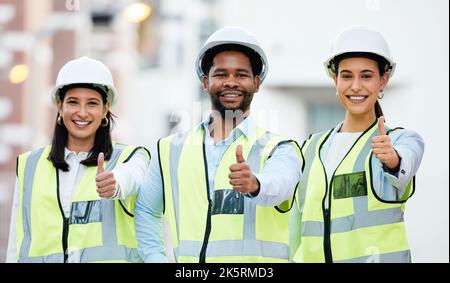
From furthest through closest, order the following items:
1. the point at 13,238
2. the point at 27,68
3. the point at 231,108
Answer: the point at 27,68 < the point at 13,238 < the point at 231,108

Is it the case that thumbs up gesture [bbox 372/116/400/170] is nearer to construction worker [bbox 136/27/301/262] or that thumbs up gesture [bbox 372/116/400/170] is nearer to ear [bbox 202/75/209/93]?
construction worker [bbox 136/27/301/262]

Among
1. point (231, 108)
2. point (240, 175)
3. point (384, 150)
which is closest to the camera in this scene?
point (240, 175)

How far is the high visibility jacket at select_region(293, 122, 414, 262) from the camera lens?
4.05m

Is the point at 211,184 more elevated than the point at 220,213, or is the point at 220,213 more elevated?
the point at 211,184

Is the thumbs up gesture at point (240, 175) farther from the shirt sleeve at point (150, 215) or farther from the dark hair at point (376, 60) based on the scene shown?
the dark hair at point (376, 60)

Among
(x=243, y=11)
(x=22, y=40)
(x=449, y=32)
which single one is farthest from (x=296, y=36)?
(x=22, y=40)

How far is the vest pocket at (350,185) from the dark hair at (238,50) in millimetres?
448

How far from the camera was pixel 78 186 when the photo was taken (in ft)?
13.9

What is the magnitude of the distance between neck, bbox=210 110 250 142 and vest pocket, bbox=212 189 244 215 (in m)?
0.21

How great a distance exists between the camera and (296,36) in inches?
416

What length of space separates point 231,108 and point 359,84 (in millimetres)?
445

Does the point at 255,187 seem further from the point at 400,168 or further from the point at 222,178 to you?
the point at 400,168

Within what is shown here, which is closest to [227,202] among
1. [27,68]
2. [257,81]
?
[257,81]

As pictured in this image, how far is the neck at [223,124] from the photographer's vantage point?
162 inches
